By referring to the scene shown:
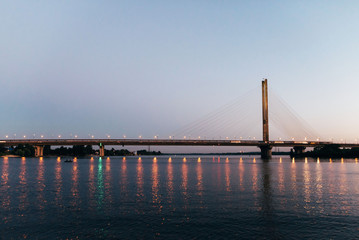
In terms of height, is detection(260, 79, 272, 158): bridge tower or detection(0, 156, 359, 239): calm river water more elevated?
detection(260, 79, 272, 158): bridge tower

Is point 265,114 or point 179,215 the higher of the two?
point 265,114

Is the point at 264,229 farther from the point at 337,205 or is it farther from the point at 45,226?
the point at 45,226

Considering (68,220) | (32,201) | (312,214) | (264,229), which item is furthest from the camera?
(32,201)

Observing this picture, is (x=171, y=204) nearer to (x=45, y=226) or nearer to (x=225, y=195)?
(x=225, y=195)

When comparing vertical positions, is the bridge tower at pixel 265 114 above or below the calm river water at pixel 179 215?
above

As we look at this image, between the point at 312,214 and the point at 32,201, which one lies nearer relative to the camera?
the point at 312,214

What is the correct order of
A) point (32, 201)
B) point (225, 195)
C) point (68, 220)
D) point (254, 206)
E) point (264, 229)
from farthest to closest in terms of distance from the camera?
point (225, 195)
point (32, 201)
point (254, 206)
point (68, 220)
point (264, 229)

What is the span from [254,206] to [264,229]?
7.31 metres

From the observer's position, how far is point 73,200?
28.9 metres

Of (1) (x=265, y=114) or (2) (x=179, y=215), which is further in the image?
(1) (x=265, y=114)

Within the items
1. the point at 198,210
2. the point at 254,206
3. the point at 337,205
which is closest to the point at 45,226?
the point at 198,210

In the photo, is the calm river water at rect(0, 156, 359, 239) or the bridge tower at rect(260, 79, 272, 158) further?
the bridge tower at rect(260, 79, 272, 158)

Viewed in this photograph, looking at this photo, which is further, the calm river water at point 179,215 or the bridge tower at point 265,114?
the bridge tower at point 265,114

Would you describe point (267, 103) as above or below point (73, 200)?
above
